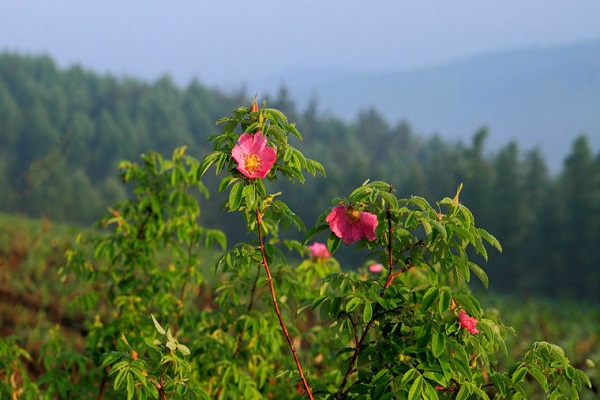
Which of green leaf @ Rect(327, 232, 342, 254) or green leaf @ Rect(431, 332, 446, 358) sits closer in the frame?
green leaf @ Rect(431, 332, 446, 358)

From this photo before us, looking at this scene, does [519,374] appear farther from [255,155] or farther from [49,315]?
[49,315]

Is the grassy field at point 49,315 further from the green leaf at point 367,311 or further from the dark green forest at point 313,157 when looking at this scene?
the green leaf at point 367,311

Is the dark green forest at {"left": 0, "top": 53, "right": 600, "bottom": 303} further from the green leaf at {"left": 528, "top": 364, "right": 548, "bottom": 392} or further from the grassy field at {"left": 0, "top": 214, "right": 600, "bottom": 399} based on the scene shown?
the green leaf at {"left": 528, "top": 364, "right": 548, "bottom": 392}

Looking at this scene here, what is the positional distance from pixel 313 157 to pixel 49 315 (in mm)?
37357

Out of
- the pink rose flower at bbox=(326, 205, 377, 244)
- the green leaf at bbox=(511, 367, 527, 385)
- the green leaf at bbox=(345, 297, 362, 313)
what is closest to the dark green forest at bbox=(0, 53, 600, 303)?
the pink rose flower at bbox=(326, 205, 377, 244)

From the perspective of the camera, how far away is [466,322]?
186cm

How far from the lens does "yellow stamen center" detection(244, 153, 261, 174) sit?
1.88 metres

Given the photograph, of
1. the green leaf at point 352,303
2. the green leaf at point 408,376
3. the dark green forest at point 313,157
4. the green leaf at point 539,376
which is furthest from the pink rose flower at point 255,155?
the green leaf at point 539,376

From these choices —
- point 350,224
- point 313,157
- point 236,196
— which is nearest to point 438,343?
point 350,224

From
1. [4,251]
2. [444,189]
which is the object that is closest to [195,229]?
[4,251]

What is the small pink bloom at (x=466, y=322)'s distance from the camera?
186 centimetres

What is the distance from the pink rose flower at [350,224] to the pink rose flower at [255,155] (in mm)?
215

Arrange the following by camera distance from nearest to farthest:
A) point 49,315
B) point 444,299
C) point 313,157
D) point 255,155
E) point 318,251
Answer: point 444,299, point 255,155, point 318,251, point 49,315, point 313,157

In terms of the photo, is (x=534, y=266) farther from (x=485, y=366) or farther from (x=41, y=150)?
(x=41, y=150)
